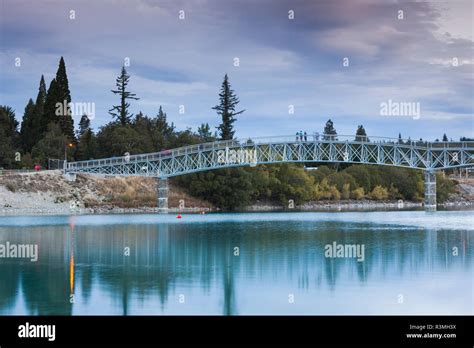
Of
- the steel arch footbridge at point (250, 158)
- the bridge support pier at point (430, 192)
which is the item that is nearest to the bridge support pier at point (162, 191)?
the steel arch footbridge at point (250, 158)

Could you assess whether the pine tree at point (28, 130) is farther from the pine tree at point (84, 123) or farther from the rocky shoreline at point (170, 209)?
the pine tree at point (84, 123)

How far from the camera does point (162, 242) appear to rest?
5116 centimetres

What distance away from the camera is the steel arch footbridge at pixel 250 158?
359 feet

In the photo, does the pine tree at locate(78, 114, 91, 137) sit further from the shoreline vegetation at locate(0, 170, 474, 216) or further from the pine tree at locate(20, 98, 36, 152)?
the shoreline vegetation at locate(0, 170, 474, 216)

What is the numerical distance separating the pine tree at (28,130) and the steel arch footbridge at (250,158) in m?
12.7

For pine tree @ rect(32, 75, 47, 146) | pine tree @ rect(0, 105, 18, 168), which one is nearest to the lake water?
pine tree @ rect(0, 105, 18, 168)

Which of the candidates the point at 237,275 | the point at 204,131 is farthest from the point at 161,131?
the point at 237,275

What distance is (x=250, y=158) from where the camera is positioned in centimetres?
11319

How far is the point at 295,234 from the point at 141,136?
75541 mm

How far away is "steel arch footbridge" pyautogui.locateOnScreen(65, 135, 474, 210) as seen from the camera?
359ft

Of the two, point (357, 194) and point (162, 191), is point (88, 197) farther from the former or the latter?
point (357, 194)

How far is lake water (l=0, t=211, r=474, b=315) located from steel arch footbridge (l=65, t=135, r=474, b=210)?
179ft

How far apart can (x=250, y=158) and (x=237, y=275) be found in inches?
3128
